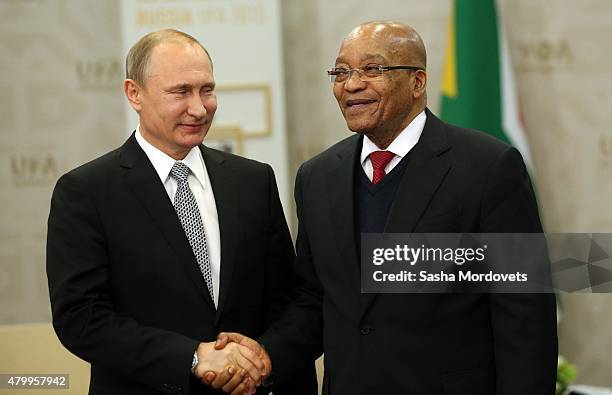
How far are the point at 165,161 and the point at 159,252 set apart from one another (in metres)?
0.28

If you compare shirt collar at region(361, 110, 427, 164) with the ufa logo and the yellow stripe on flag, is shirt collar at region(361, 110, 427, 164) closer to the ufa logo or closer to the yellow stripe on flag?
the yellow stripe on flag

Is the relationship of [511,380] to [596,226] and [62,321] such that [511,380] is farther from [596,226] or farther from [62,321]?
[596,226]

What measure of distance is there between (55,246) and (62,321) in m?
0.21

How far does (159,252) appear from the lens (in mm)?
2473

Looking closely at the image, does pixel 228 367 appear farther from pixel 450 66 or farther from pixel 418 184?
pixel 450 66

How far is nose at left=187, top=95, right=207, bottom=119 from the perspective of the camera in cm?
249

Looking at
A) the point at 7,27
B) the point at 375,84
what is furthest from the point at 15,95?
the point at 375,84

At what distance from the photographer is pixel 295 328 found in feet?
8.54

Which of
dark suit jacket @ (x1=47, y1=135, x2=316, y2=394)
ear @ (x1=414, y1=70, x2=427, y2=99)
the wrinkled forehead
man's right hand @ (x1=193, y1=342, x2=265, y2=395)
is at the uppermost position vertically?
the wrinkled forehead

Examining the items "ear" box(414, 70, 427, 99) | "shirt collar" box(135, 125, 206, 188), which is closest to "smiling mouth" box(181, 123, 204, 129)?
"shirt collar" box(135, 125, 206, 188)

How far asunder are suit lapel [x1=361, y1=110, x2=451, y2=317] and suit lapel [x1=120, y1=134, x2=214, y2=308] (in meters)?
0.49

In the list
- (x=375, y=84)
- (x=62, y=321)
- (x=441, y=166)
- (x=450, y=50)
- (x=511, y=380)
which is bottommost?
(x=511, y=380)

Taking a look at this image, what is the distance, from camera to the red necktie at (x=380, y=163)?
98.4 inches

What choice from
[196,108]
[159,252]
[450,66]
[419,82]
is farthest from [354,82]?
[450,66]
